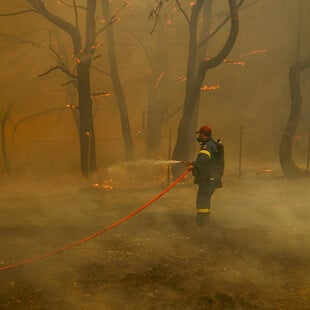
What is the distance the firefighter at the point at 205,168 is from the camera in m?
6.70

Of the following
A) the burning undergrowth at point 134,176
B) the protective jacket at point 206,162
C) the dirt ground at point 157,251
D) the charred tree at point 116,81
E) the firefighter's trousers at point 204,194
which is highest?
the charred tree at point 116,81

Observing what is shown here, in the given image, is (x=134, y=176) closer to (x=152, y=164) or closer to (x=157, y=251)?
(x=152, y=164)

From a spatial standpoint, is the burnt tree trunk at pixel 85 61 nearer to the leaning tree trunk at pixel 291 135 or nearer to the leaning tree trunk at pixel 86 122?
the leaning tree trunk at pixel 86 122

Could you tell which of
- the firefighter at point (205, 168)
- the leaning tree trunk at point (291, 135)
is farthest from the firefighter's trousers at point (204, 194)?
the leaning tree trunk at point (291, 135)

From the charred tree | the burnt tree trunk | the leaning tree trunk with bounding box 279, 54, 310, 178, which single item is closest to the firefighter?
the burnt tree trunk

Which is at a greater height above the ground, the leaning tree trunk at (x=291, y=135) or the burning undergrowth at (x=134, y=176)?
the leaning tree trunk at (x=291, y=135)

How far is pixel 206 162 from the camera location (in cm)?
672

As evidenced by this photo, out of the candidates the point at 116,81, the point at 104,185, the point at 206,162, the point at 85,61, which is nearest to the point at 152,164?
the point at 104,185

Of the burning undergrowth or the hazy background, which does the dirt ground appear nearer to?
the burning undergrowth

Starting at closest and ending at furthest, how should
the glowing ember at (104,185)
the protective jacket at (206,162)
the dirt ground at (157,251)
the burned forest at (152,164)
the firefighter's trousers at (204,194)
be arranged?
the dirt ground at (157,251)
the burned forest at (152,164)
the protective jacket at (206,162)
the firefighter's trousers at (204,194)
the glowing ember at (104,185)

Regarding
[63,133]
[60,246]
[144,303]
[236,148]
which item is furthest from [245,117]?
[144,303]

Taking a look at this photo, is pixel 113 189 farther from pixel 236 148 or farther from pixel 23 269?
pixel 236 148

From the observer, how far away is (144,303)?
455 cm

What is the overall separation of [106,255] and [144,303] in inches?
62.1
